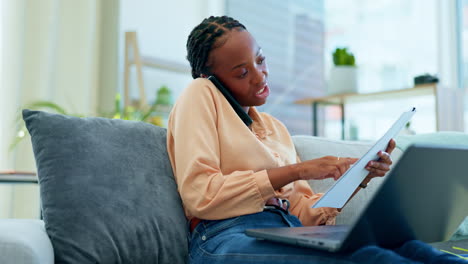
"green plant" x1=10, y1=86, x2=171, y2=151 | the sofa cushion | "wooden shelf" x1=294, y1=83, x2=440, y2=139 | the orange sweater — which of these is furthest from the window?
the orange sweater

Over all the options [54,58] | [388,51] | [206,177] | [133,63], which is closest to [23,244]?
[206,177]

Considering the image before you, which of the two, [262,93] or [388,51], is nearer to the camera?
[262,93]

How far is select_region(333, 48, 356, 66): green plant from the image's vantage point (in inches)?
114

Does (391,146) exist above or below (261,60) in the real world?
below

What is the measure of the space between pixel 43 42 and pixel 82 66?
0.90ft

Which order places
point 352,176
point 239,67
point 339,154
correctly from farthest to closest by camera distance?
point 339,154 < point 239,67 < point 352,176

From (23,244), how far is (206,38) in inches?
25.6

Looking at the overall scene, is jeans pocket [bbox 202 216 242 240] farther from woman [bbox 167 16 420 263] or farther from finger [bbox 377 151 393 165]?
finger [bbox 377 151 393 165]

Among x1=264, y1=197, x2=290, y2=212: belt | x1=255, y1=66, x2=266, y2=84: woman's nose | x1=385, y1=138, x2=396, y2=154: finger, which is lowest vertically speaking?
x1=264, y1=197, x2=290, y2=212: belt

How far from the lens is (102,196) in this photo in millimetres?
1034

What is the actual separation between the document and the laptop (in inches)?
2.4

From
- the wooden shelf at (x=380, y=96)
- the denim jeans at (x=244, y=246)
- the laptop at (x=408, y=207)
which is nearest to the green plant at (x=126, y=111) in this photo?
the wooden shelf at (x=380, y=96)

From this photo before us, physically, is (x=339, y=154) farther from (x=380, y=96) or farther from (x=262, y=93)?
(x=380, y=96)

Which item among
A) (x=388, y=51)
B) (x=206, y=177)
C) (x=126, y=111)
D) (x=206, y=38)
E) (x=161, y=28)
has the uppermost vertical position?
(x=161, y=28)
